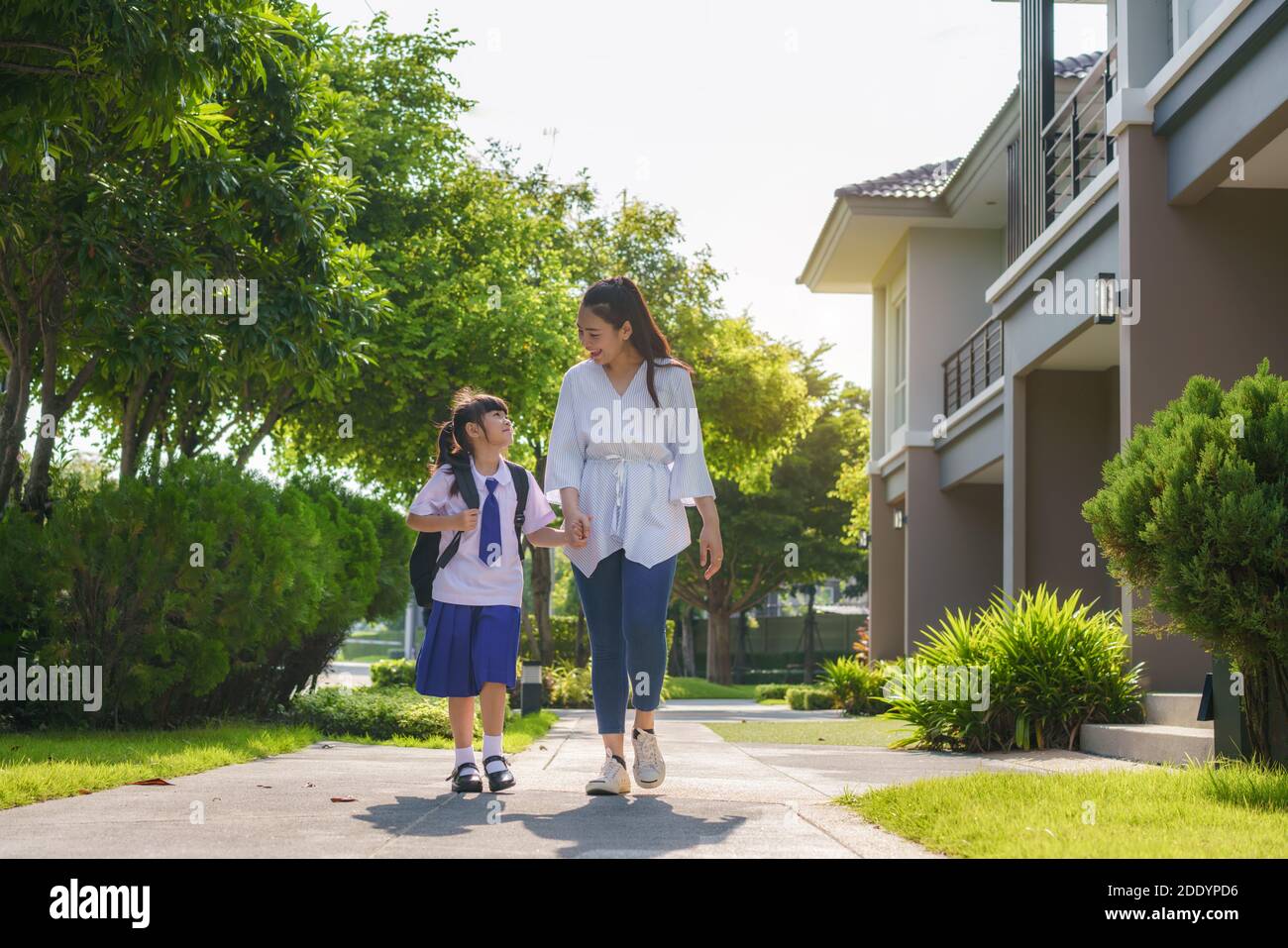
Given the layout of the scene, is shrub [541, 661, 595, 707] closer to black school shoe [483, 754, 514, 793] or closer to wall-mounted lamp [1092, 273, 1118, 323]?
wall-mounted lamp [1092, 273, 1118, 323]

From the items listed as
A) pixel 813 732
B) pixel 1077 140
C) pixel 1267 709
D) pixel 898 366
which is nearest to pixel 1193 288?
pixel 1077 140

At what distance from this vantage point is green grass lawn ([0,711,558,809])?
6.01 metres

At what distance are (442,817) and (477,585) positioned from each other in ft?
4.62

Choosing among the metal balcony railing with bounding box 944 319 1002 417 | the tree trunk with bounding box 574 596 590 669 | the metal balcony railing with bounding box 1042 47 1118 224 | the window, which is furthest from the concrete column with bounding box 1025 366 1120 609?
the tree trunk with bounding box 574 596 590 669

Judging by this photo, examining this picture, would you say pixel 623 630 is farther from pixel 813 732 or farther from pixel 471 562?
pixel 813 732

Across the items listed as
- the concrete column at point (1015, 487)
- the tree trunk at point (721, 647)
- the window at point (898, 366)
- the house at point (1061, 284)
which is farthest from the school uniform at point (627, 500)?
the tree trunk at point (721, 647)

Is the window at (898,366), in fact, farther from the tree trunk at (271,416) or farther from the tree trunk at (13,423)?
the tree trunk at (13,423)

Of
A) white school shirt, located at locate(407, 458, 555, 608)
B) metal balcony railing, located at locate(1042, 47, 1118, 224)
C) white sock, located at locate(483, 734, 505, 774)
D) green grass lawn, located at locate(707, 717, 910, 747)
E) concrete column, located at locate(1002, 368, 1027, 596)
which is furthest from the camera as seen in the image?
concrete column, located at locate(1002, 368, 1027, 596)

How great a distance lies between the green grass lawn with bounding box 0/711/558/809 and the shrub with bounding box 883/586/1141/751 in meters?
3.15

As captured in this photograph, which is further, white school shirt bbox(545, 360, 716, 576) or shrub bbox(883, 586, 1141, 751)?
shrub bbox(883, 586, 1141, 751)

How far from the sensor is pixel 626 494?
5535 mm

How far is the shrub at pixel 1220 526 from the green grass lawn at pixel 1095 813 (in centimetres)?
53

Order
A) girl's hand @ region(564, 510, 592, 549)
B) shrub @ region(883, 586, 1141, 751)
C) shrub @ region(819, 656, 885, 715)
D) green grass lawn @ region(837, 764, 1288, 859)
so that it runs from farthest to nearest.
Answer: shrub @ region(819, 656, 885, 715), shrub @ region(883, 586, 1141, 751), girl's hand @ region(564, 510, 592, 549), green grass lawn @ region(837, 764, 1288, 859)
